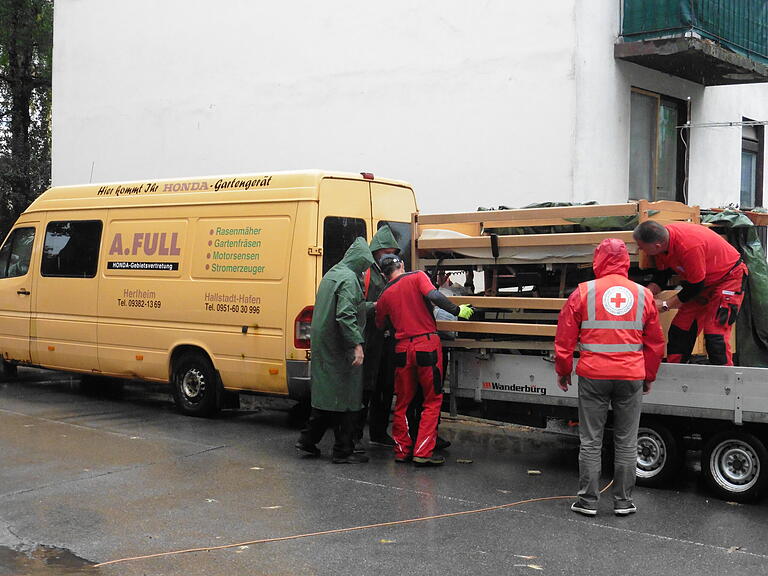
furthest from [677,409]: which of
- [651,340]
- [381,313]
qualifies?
[381,313]

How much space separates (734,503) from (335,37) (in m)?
9.99

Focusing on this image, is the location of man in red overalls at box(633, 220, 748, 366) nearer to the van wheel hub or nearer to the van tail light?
the van tail light

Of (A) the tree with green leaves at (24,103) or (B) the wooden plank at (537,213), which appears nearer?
(B) the wooden plank at (537,213)

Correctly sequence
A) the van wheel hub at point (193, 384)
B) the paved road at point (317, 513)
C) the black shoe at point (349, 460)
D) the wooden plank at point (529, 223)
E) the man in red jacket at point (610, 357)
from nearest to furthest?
the paved road at point (317, 513)
the man in red jacket at point (610, 357)
the wooden plank at point (529, 223)
the black shoe at point (349, 460)
the van wheel hub at point (193, 384)

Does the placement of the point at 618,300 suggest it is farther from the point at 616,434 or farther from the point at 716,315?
the point at 716,315

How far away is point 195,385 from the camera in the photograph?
10141 millimetres

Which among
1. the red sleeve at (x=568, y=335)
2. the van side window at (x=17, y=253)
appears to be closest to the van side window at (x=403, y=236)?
the red sleeve at (x=568, y=335)

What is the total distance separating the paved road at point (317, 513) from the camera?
5406 mm

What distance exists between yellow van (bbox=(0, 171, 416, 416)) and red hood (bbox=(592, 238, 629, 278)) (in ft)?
10.5

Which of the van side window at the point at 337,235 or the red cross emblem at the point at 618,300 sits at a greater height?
the van side window at the point at 337,235

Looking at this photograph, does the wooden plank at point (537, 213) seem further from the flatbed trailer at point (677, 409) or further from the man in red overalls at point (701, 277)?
the flatbed trailer at point (677, 409)

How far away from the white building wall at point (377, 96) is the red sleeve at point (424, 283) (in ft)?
16.0

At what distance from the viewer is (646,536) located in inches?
235

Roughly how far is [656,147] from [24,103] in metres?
19.1
